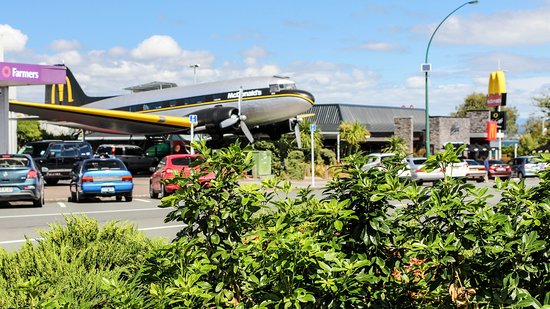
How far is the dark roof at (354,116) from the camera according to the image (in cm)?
6361

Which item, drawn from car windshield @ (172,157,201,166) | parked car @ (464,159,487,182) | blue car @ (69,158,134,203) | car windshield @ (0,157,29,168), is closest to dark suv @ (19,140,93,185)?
blue car @ (69,158,134,203)

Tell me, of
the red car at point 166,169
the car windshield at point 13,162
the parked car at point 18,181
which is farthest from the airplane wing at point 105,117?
the parked car at point 18,181

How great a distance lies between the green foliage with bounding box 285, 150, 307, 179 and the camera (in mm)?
40188

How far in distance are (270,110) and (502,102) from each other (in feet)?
117

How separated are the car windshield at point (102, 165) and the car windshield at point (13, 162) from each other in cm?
225

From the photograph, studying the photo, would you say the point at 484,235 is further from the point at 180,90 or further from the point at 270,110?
the point at 180,90

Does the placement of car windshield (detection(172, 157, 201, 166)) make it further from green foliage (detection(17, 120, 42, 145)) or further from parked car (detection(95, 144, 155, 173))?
green foliage (detection(17, 120, 42, 145))

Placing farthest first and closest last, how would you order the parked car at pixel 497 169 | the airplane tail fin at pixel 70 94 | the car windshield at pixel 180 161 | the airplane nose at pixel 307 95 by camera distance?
1. the airplane tail fin at pixel 70 94
2. the parked car at pixel 497 169
3. the airplane nose at pixel 307 95
4. the car windshield at pixel 180 161

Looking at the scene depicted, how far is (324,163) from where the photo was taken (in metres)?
45.6

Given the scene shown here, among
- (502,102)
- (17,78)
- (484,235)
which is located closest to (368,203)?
(484,235)

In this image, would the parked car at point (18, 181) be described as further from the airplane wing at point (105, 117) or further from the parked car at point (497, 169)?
the parked car at point (497, 169)

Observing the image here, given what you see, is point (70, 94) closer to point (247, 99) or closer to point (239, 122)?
point (247, 99)

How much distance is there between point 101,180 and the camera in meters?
21.9

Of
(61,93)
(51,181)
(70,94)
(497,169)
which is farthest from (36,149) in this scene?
(497,169)
